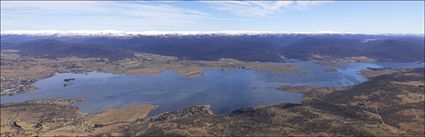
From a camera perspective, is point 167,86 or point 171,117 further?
point 167,86

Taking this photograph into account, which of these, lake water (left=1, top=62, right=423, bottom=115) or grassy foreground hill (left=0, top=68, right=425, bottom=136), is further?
lake water (left=1, top=62, right=423, bottom=115)

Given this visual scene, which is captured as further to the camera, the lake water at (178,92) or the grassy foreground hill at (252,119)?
the lake water at (178,92)

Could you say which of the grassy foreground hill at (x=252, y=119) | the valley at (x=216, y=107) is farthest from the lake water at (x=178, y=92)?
the grassy foreground hill at (x=252, y=119)

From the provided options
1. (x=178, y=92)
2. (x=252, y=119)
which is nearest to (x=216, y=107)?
(x=252, y=119)

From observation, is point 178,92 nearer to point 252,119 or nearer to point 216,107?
point 216,107

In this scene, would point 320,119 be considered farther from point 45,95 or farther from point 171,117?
point 45,95

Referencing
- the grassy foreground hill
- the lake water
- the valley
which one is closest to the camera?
the grassy foreground hill

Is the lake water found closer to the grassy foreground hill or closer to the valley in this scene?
the valley

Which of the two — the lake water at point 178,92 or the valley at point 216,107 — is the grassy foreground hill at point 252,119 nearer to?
the valley at point 216,107

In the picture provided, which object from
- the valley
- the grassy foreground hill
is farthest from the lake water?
the grassy foreground hill

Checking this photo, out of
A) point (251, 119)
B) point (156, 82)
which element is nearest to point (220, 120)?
point (251, 119)

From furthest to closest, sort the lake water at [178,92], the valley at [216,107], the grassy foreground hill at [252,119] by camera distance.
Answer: the lake water at [178,92] < the valley at [216,107] < the grassy foreground hill at [252,119]
